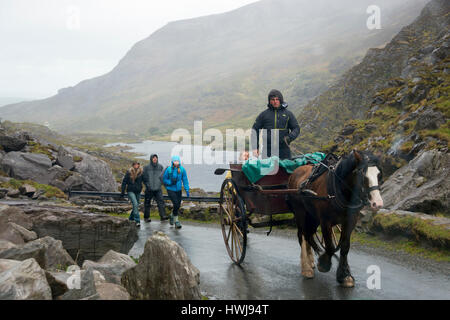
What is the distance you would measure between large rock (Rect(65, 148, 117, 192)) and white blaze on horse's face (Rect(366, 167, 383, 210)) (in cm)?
2045

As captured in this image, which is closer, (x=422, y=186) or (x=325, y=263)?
(x=325, y=263)

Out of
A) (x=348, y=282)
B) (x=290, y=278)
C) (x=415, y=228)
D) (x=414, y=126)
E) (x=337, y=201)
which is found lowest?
(x=290, y=278)

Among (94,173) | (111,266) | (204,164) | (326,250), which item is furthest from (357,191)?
(204,164)

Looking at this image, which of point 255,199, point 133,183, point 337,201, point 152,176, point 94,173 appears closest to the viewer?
point 337,201

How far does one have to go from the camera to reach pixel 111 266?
746 centimetres

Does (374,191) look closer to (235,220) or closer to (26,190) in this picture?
(235,220)

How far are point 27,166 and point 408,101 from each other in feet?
69.3

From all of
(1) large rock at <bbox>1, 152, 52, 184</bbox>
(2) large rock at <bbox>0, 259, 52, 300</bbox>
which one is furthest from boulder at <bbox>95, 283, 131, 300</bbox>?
(1) large rock at <bbox>1, 152, 52, 184</bbox>

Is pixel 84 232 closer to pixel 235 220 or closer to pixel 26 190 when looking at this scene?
pixel 235 220

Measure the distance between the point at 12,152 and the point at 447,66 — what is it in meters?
24.2

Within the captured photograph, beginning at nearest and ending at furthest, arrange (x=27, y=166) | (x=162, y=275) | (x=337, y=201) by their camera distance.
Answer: (x=162, y=275) → (x=337, y=201) → (x=27, y=166)

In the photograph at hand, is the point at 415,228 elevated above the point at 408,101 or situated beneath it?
situated beneath

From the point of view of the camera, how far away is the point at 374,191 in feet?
20.6
